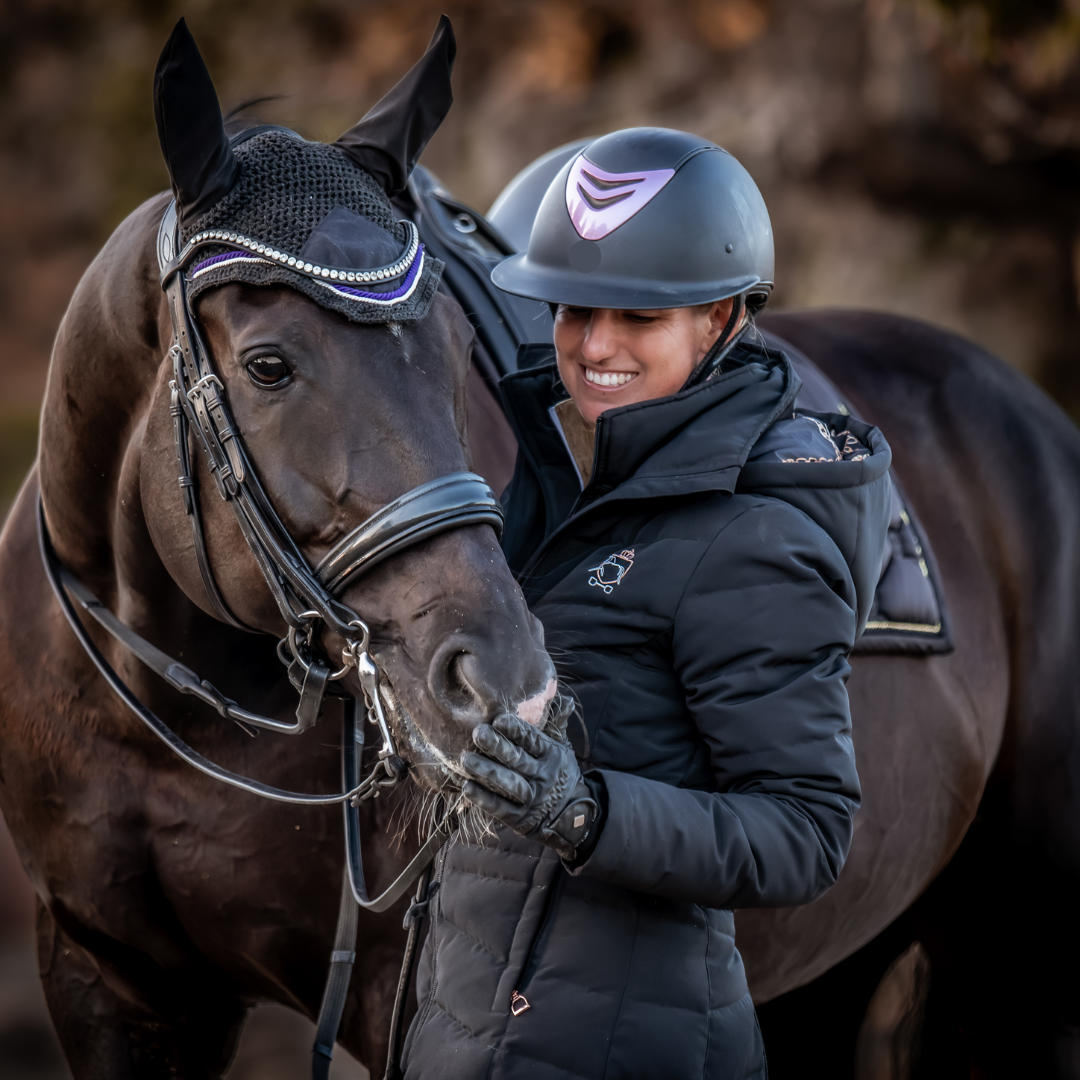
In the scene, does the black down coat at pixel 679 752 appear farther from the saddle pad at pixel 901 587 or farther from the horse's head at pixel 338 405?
the saddle pad at pixel 901 587

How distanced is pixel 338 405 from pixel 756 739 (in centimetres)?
58

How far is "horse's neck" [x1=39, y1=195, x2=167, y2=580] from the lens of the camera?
1.57m

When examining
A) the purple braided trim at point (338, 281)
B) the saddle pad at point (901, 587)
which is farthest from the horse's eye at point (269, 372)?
the saddle pad at point (901, 587)

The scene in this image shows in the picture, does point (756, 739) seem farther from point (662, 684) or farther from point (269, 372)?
point (269, 372)

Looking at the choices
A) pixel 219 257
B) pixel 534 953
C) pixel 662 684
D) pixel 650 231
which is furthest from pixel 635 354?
pixel 534 953

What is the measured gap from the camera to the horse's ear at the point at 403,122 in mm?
1606

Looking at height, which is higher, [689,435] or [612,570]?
[689,435]

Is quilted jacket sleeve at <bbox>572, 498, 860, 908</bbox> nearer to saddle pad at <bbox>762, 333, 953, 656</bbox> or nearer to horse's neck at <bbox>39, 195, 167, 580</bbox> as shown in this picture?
horse's neck at <bbox>39, 195, 167, 580</bbox>

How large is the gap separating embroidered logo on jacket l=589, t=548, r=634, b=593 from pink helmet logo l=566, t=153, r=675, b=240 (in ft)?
1.32

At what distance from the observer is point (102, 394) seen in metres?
1.65

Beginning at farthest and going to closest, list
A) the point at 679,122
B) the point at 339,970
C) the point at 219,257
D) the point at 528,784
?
1. the point at 679,122
2. the point at 339,970
3. the point at 219,257
4. the point at 528,784

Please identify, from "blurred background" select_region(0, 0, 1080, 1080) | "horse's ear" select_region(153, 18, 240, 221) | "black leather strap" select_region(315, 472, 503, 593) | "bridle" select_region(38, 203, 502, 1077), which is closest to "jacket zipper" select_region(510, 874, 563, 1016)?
"bridle" select_region(38, 203, 502, 1077)

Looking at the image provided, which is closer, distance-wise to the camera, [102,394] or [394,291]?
[394,291]

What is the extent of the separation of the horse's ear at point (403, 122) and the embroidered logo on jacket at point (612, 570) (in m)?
0.65
